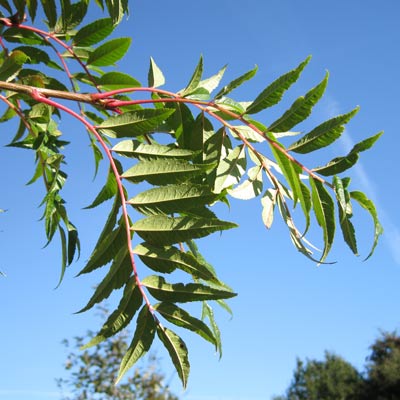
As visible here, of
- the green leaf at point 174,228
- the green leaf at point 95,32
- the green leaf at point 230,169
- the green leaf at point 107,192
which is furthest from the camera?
the green leaf at point 95,32

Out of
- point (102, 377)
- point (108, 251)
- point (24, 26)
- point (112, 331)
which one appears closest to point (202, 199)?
point (108, 251)

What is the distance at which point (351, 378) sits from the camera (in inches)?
1693

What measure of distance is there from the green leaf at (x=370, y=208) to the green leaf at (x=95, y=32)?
861 mm

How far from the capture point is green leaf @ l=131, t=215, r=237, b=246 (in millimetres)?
1314

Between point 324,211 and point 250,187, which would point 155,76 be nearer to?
point 250,187

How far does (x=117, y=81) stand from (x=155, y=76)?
110 mm

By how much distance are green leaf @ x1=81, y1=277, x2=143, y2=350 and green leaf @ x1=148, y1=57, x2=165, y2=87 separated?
0.55 meters

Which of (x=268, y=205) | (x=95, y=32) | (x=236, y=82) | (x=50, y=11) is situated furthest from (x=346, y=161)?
(x=50, y=11)

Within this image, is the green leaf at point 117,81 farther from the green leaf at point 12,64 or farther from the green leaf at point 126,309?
the green leaf at point 126,309

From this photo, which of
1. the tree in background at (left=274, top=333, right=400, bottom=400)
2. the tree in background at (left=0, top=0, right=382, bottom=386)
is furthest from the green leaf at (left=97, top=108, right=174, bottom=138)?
the tree in background at (left=274, top=333, right=400, bottom=400)

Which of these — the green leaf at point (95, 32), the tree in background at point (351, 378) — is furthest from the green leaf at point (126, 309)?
the tree in background at point (351, 378)

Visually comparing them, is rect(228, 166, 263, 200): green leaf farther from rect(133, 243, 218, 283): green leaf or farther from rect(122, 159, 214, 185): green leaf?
rect(133, 243, 218, 283): green leaf

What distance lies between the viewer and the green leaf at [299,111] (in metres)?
1.37

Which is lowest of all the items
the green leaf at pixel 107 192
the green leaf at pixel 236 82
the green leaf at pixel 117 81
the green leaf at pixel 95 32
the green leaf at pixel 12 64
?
the green leaf at pixel 107 192
